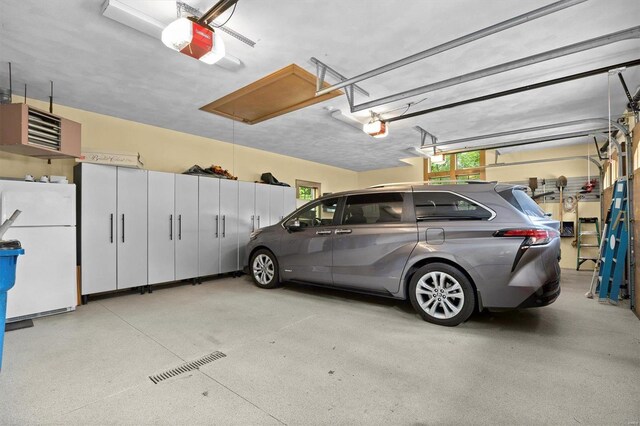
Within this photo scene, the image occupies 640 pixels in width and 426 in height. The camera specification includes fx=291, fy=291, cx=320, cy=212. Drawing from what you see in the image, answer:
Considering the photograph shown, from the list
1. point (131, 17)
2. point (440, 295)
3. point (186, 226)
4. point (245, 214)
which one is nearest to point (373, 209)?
point (440, 295)

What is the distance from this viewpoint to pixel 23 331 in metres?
2.89

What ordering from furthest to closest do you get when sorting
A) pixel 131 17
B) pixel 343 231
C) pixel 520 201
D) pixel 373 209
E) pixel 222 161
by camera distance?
pixel 222 161 < pixel 343 231 < pixel 373 209 < pixel 520 201 < pixel 131 17

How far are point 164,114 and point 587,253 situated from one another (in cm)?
891

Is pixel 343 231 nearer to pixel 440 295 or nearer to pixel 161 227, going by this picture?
pixel 440 295

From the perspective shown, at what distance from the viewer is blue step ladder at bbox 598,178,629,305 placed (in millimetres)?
3730

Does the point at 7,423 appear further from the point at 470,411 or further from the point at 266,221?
the point at 266,221

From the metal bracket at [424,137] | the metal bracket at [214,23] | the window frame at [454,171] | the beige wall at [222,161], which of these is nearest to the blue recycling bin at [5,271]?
the metal bracket at [214,23]

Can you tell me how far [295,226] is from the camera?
4.27 m

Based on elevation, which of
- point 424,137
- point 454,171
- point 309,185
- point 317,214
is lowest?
point 317,214

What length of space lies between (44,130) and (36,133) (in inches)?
3.7

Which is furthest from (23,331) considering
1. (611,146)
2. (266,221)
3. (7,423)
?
(611,146)

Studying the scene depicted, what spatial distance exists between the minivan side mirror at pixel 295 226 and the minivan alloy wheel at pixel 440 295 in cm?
183

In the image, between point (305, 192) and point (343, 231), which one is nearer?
point (343, 231)

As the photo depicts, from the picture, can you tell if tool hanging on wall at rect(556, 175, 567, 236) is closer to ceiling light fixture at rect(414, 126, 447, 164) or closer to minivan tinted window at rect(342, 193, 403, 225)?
ceiling light fixture at rect(414, 126, 447, 164)
